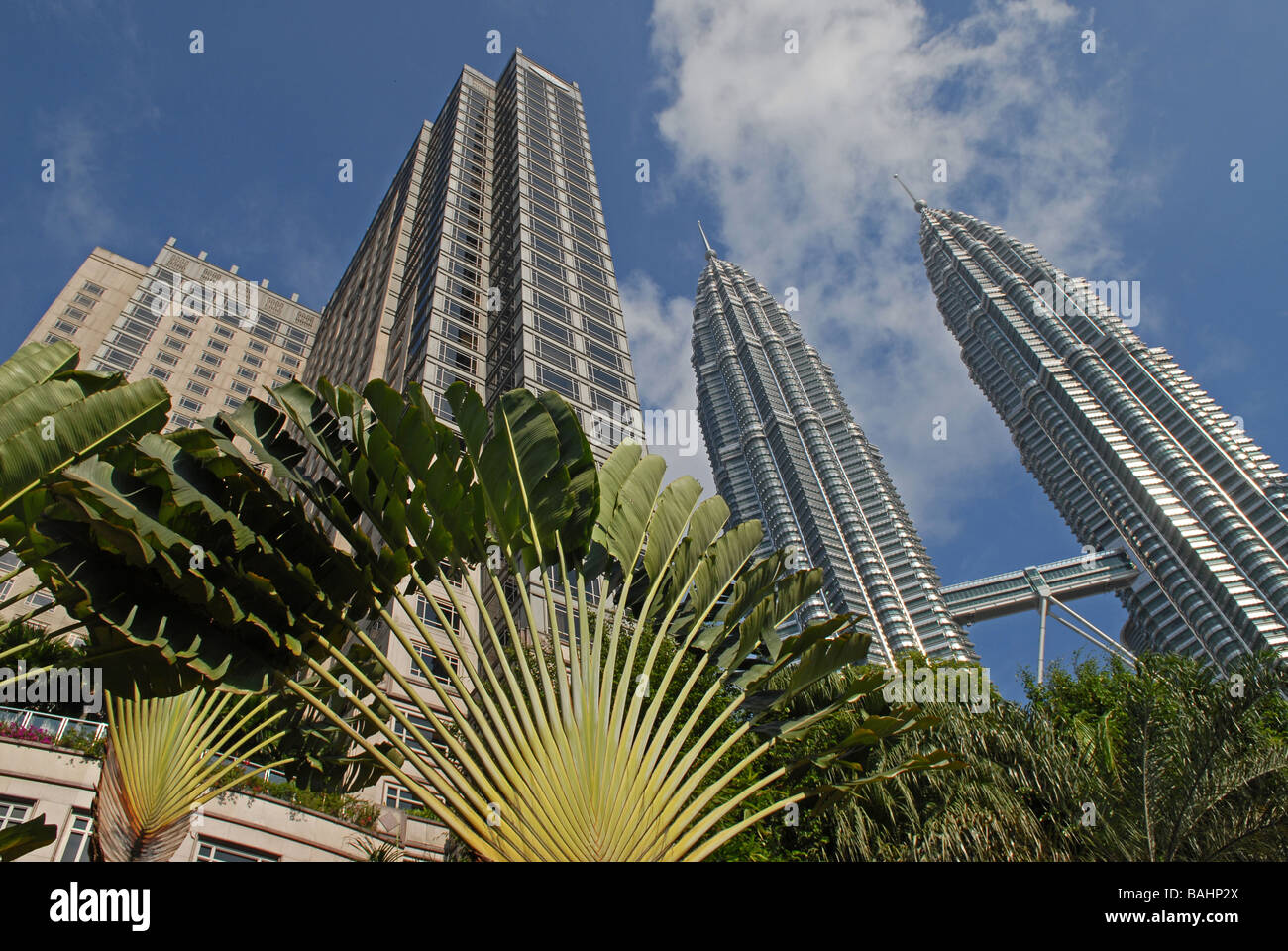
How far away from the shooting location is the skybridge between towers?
111375 millimetres

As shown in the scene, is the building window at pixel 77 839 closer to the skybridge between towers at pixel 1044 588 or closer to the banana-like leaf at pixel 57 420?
the banana-like leaf at pixel 57 420

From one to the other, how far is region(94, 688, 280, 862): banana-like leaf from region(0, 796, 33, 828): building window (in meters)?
7.09

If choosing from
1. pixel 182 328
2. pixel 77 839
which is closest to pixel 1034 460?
pixel 182 328

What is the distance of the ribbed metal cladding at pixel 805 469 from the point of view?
118m

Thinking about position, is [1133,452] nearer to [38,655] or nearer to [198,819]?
[198,819]

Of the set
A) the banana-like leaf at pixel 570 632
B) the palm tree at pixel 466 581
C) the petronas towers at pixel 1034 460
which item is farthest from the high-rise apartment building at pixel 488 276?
the petronas towers at pixel 1034 460

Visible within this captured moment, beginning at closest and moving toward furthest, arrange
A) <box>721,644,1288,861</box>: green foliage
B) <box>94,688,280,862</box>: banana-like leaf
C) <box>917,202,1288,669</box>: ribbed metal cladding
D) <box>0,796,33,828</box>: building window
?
<box>94,688,280,862</box>: banana-like leaf, <box>721,644,1288,861</box>: green foliage, <box>0,796,33,828</box>: building window, <box>917,202,1288,669</box>: ribbed metal cladding

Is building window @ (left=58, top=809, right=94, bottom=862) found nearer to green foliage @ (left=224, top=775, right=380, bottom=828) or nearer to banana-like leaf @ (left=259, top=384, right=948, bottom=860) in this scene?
green foliage @ (left=224, top=775, right=380, bottom=828)

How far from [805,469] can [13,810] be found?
127622 mm

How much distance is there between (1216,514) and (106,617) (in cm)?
11427

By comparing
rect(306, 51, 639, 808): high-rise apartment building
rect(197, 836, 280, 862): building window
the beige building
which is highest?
rect(306, 51, 639, 808): high-rise apartment building

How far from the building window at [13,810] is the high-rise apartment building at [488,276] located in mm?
A: 9719

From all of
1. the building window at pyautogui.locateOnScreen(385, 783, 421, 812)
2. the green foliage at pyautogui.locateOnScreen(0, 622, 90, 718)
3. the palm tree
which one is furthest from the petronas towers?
the palm tree

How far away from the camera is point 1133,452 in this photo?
10419cm
